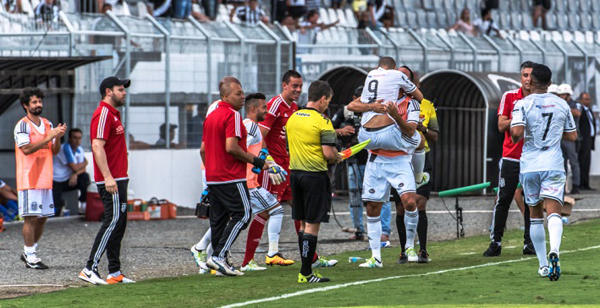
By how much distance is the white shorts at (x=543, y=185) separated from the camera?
1003cm

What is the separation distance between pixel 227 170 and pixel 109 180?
1114 mm

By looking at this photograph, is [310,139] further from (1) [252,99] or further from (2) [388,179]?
(1) [252,99]

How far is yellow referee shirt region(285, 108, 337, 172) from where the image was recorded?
1082cm

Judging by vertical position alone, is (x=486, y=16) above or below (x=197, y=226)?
above

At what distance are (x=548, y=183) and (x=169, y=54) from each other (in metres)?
12.0

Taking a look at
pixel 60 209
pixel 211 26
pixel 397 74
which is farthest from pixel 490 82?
pixel 397 74

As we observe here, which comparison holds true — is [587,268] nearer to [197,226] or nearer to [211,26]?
[197,226]

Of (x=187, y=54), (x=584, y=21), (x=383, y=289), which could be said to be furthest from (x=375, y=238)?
(x=584, y=21)

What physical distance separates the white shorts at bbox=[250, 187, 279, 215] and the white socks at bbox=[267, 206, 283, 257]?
19 centimetres

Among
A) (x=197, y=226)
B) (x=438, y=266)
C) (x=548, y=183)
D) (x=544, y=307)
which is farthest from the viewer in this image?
(x=197, y=226)

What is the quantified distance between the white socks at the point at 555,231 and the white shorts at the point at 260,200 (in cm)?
→ 319

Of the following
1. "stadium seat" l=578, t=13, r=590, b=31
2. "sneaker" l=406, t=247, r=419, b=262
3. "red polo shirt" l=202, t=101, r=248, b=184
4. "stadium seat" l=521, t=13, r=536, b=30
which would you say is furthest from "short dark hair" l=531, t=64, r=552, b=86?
"stadium seat" l=578, t=13, r=590, b=31

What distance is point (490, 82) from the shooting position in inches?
883

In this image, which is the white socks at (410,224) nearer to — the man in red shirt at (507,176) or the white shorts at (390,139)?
the white shorts at (390,139)
